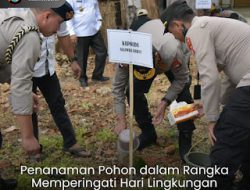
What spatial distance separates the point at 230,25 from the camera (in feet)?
10.2

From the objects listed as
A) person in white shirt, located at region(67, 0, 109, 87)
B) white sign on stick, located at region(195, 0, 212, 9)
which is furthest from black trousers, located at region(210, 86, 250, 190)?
person in white shirt, located at region(67, 0, 109, 87)

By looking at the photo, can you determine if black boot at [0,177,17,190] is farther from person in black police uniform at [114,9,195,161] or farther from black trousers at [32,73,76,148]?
person in black police uniform at [114,9,195,161]

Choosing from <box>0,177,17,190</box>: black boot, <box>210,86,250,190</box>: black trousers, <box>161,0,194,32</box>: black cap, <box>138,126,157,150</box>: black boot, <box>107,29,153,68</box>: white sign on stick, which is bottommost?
<box>138,126,157,150</box>: black boot

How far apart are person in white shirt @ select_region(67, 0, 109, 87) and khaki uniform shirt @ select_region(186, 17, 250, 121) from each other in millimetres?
4232

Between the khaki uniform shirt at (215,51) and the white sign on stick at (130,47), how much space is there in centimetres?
41

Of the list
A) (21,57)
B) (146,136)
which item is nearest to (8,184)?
(21,57)

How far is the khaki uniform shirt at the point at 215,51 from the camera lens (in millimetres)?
3029

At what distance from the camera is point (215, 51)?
311 centimetres

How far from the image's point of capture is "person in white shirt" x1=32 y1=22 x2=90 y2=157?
405 cm

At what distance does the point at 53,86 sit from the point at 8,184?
1.06 m

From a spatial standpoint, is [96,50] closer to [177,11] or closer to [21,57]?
[177,11]

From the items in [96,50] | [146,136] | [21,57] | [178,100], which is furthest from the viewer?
[96,50]

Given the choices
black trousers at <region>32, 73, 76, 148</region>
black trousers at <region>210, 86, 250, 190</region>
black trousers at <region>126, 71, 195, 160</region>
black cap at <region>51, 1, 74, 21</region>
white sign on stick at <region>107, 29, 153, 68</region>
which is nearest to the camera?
black trousers at <region>210, 86, 250, 190</region>

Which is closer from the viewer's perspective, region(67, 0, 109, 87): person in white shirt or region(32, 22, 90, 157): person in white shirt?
region(32, 22, 90, 157): person in white shirt
